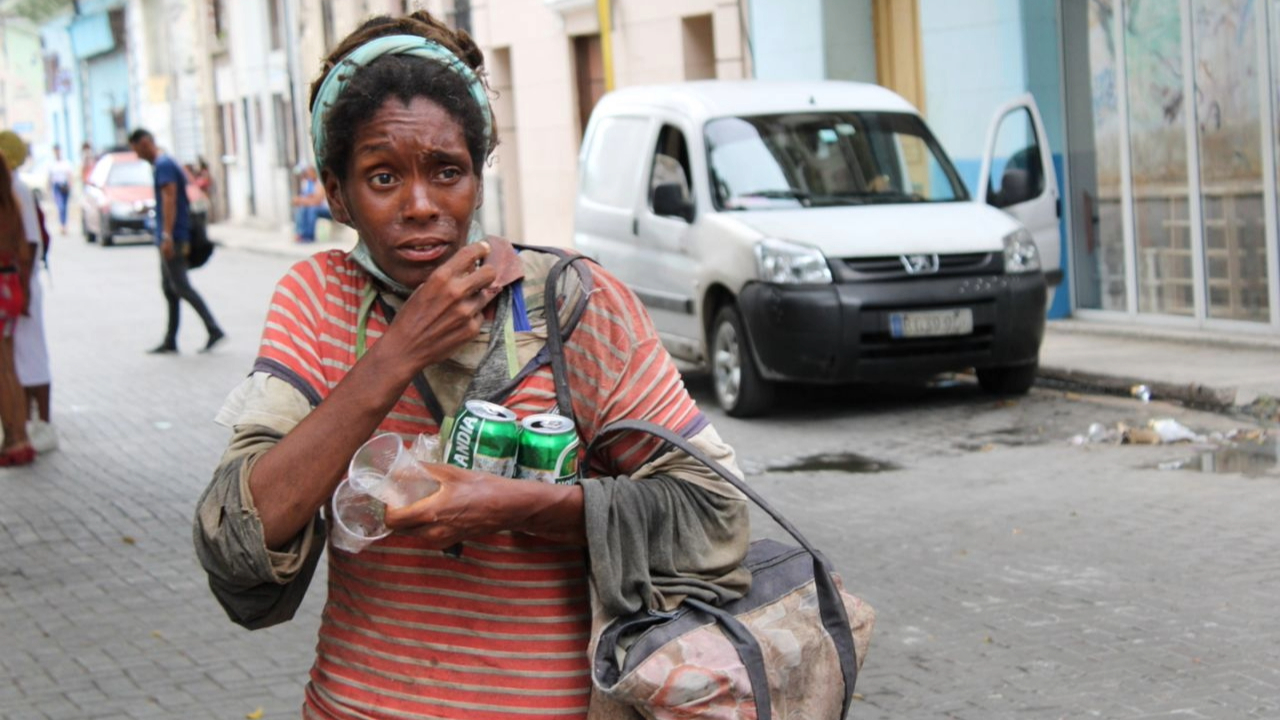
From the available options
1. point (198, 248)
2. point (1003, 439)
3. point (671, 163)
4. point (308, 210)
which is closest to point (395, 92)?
point (1003, 439)

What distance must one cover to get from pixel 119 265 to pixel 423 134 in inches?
1197

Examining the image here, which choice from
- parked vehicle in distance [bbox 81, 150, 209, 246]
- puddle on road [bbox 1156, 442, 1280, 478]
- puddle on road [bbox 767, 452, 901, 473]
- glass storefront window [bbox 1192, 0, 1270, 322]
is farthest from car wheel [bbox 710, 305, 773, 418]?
parked vehicle in distance [bbox 81, 150, 209, 246]

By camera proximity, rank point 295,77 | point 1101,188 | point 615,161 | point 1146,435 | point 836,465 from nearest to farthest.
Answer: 1. point 836,465
2. point 1146,435
3. point 615,161
4. point 1101,188
5. point 295,77

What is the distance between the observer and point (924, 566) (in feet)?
22.5

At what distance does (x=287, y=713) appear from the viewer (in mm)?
5398

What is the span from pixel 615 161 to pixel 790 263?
2578mm

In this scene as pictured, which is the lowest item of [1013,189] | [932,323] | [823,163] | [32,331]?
[932,323]

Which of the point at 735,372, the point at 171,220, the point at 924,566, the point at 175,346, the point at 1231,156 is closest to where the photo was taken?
the point at 924,566

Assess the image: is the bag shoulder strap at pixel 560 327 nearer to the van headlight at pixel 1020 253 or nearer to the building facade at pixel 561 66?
the van headlight at pixel 1020 253


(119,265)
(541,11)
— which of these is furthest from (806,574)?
(119,265)

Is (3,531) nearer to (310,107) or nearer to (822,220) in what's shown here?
(822,220)

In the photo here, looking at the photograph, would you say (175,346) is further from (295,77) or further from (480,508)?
(295,77)

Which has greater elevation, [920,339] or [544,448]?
[544,448]

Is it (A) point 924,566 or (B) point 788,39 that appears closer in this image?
(A) point 924,566
